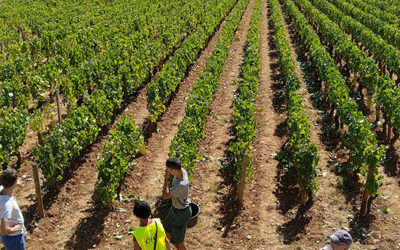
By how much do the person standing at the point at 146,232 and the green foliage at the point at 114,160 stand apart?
3541 mm

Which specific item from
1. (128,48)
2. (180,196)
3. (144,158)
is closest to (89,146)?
(144,158)

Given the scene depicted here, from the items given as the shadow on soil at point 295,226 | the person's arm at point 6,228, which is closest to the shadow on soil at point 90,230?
the person's arm at point 6,228

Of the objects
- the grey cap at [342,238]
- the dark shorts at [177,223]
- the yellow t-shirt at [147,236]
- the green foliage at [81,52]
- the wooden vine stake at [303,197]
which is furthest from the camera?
the green foliage at [81,52]

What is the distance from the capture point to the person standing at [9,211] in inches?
221

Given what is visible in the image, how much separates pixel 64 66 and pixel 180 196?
440 inches

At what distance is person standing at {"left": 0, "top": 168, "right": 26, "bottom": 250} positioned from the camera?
5617 millimetres

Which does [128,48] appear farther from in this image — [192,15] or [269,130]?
[192,15]

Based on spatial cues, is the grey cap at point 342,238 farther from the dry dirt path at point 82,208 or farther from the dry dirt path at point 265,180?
the dry dirt path at point 82,208

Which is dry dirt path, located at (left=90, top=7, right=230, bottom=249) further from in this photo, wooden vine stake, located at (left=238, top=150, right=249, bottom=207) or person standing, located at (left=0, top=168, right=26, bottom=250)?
person standing, located at (left=0, top=168, right=26, bottom=250)

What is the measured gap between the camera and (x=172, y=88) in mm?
14805

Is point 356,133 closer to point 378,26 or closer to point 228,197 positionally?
point 228,197

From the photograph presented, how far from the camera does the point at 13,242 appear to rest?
6.05m

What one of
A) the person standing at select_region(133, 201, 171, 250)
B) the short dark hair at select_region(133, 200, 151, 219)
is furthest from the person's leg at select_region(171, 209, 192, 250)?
the short dark hair at select_region(133, 200, 151, 219)

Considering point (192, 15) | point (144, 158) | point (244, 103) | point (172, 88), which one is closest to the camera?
point (144, 158)
